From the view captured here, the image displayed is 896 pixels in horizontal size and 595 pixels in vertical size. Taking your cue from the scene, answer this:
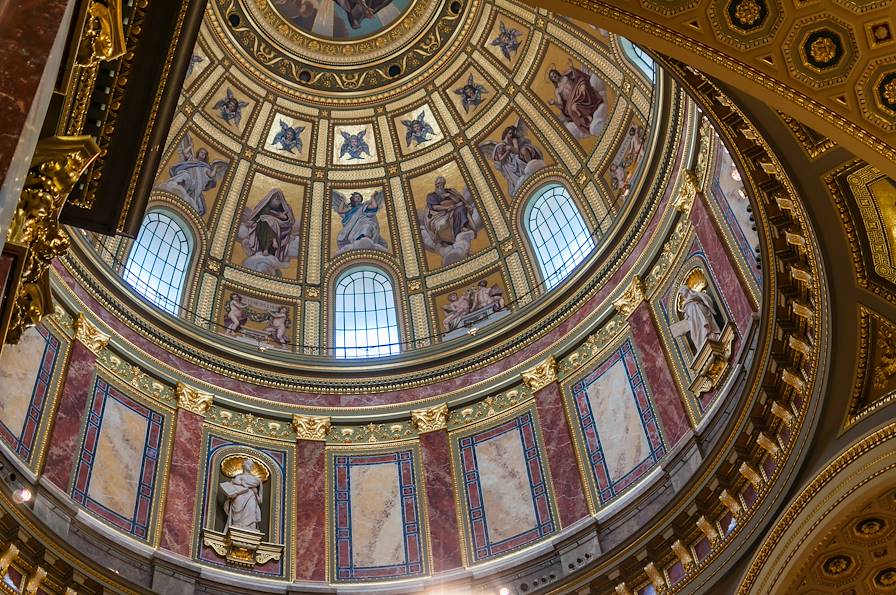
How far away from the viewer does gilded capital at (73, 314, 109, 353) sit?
19828mm

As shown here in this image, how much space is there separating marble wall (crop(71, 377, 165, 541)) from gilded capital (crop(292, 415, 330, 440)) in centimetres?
309

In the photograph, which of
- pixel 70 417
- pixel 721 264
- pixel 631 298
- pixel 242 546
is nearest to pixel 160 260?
pixel 70 417

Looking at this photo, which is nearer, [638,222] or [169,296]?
[638,222]

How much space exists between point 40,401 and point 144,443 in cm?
249

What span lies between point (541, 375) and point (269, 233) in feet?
30.8

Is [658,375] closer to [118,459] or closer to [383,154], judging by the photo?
[118,459]

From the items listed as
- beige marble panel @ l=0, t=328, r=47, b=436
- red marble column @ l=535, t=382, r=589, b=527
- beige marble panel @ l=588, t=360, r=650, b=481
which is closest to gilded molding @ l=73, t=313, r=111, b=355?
beige marble panel @ l=0, t=328, r=47, b=436

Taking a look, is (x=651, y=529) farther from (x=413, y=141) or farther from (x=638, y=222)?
(x=413, y=141)

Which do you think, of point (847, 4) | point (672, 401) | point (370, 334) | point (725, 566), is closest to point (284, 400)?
point (370, 334)

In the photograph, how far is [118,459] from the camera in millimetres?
19172

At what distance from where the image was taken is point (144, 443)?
19938 millimetres

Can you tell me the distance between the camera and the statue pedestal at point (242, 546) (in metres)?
19.3

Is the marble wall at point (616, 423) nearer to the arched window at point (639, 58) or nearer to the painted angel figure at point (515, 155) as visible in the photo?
the arched window at point (639, 58)

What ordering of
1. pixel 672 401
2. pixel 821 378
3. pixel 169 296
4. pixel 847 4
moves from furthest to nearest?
1. pixel 169 296
2. pixel 672 401
3. pixel 821 378
4. pixel 847 4
